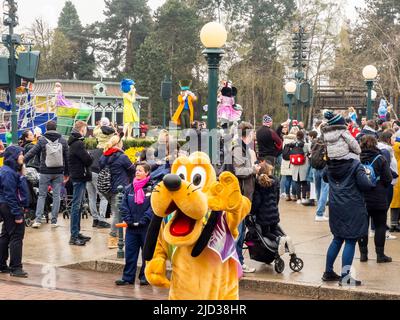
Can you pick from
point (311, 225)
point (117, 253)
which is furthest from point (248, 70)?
point (117, 253)

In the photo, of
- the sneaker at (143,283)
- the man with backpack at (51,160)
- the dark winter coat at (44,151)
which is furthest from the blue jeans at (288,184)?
the sneaker at (143,283)

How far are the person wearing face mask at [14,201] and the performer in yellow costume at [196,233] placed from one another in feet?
12.8

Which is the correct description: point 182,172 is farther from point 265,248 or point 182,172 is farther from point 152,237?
point 265,248

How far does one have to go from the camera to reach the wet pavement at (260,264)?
335 inches

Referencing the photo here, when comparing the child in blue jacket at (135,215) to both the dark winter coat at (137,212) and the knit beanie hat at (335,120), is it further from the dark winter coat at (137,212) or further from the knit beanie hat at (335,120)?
the knit beanie hat at (335,120)

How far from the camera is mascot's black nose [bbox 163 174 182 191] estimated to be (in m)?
5.30

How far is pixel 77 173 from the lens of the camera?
38.0 feet

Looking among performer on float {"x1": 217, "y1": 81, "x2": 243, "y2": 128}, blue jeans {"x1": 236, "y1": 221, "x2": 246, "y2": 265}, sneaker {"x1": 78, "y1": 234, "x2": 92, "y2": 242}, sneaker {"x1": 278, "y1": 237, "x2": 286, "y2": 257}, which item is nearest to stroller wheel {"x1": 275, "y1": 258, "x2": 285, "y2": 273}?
sneaker {"x1": 278, "y1": 237, "x2": 286, "y2": 257}

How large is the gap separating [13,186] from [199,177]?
4215 millimetres

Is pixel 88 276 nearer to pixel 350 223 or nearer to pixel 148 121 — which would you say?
pixel 350 223

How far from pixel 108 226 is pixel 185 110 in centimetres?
777

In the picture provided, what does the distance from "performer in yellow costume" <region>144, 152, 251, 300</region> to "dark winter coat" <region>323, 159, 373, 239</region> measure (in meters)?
2.56

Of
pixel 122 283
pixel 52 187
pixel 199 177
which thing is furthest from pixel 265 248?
pixel 52 187

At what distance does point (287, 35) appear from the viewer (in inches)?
1806
